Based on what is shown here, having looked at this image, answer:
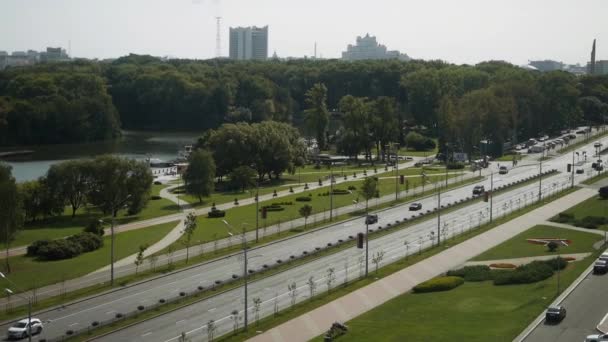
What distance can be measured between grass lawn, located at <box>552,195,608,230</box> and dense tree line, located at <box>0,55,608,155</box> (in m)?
40.6

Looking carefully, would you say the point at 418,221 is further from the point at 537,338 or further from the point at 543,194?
the point at 537,338

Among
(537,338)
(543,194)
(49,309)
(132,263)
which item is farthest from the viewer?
(543,194)

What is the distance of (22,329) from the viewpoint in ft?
144

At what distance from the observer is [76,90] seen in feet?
547

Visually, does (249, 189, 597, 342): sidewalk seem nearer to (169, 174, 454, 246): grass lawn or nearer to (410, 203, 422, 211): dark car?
(410, 203, 422, 211): dark car

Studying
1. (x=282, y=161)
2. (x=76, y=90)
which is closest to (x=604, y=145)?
(x=282, y=161)

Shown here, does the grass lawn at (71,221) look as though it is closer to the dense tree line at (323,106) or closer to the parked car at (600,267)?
the parked car at (600,267)

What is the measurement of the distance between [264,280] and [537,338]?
20254 mm

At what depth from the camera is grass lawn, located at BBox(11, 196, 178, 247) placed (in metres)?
68.6

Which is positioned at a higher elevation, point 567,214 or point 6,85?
point 6,85

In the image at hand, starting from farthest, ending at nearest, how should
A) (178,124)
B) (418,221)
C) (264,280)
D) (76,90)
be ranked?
(178,124) → (76,90) → (418,221) → (264,280)

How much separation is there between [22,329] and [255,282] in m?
16.7

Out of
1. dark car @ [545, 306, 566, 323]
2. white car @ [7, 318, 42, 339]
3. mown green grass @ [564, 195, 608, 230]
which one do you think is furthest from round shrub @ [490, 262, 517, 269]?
white car @ [7, 318, 42, 339]

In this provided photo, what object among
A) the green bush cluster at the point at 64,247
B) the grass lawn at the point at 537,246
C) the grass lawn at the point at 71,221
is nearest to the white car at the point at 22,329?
the green bush cluster at the point at 64,247
